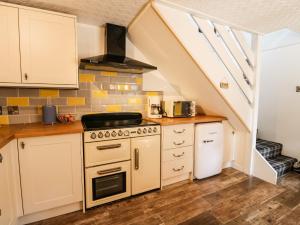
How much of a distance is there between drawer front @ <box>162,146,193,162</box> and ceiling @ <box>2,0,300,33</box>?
5.54 ft

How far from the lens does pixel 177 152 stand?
216cm

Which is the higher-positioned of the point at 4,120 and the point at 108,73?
the point at 108,73

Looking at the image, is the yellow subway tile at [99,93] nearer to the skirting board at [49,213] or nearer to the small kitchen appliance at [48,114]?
the small kitchen appliance at [48,114]

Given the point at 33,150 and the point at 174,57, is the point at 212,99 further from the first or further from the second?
the point at 33,150

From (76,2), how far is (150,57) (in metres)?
1.18

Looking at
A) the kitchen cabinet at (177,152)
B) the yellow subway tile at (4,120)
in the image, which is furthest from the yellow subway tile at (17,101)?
the kitchen cabinet at (177,152)

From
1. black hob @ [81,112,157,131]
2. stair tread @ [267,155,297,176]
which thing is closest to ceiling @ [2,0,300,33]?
black hob @ [81,112,157,131]

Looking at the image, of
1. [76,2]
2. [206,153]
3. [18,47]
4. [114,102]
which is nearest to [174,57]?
[114,102]

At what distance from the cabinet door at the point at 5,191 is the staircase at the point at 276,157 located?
321 centimetres

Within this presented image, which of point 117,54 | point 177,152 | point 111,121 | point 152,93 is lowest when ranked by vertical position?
point 177,152

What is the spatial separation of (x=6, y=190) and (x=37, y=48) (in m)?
1.33

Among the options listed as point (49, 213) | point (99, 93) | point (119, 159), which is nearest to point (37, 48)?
point (99, 93)

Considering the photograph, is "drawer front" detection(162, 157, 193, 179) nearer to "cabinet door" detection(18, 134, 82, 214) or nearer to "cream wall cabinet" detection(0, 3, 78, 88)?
"cabinet door" detection(18, 134, 82, 214)

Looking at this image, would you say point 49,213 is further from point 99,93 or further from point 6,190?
point 99,93
